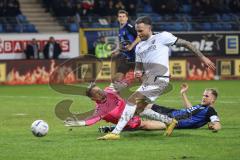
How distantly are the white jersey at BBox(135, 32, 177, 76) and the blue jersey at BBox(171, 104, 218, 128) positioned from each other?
1191 millimetres

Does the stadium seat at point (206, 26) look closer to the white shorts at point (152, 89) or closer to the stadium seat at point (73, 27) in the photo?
the stadium seat at point (73, 27)

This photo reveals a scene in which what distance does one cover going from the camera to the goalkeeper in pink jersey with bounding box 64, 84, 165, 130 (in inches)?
517

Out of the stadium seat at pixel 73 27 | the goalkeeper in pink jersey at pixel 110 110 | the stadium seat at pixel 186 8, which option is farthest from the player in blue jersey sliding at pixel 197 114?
the stadium seat at pixel 186 8

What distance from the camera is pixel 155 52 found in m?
12.5

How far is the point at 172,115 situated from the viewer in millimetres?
13398

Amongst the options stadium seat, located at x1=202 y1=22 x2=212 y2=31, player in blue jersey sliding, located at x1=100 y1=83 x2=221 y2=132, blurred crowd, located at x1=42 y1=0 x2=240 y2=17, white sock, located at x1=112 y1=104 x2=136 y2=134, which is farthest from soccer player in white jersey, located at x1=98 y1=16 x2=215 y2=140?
stadium seat, located at x1=202 y1=22 x2=212 y2=31

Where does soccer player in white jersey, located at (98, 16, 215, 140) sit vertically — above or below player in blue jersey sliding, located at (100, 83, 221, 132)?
above

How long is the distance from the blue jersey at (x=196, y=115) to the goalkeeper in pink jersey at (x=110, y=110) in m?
0.38

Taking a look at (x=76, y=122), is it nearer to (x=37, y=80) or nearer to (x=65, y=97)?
(x=65, y=97)

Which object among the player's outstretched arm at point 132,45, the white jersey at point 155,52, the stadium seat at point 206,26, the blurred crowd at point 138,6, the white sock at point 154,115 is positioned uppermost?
the white jersey at point 155,52

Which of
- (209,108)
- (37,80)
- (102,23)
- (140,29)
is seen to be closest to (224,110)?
(209,108)

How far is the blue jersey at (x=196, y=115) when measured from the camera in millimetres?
13430

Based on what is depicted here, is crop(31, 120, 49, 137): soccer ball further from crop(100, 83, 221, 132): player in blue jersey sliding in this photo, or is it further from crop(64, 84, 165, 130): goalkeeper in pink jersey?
crop(100, 83, 221, 132): player in blue jersey sliding

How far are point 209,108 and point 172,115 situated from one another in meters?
0.70
